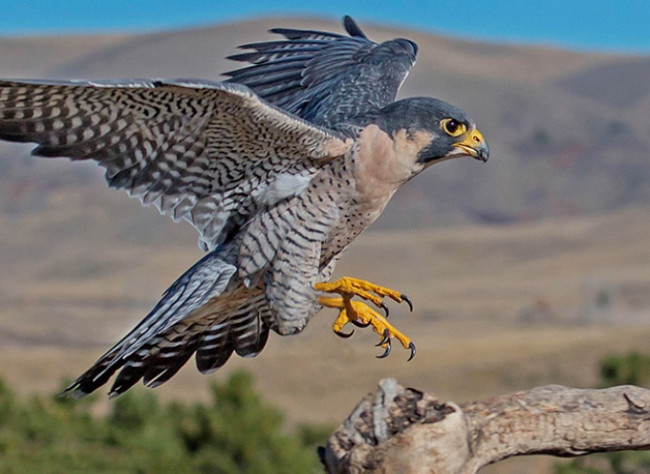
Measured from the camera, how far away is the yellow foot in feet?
17.8

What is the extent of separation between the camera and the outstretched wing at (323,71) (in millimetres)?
6512

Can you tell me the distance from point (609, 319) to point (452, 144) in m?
37.7

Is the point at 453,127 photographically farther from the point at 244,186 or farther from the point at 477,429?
the point at 477,429

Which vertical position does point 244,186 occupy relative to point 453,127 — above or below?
below

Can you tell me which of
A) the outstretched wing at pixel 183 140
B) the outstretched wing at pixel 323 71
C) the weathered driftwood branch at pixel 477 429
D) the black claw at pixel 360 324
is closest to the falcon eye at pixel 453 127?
the outstretched wing at pixel 183 140

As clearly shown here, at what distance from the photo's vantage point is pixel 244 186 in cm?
563

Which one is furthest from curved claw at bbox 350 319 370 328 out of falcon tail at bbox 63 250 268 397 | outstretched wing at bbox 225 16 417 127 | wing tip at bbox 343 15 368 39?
wing tip at bbox 343 15 368 39

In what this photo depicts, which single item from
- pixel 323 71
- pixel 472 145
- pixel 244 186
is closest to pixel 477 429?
pixel 472 145

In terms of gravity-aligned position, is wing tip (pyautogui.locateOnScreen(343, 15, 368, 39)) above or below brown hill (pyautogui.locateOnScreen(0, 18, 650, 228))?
above

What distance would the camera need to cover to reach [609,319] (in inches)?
1650

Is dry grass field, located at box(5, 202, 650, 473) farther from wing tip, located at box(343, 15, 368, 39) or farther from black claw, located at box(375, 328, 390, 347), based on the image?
wing tip, located at box(343, 15, 368, 39)

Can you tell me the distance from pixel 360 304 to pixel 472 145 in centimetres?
91

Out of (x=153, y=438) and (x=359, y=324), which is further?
(x=153, y=438)

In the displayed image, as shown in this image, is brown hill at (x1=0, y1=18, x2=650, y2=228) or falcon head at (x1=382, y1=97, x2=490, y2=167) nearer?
falcon head at (x1=382, y1=97, x2=490, y2=167)
